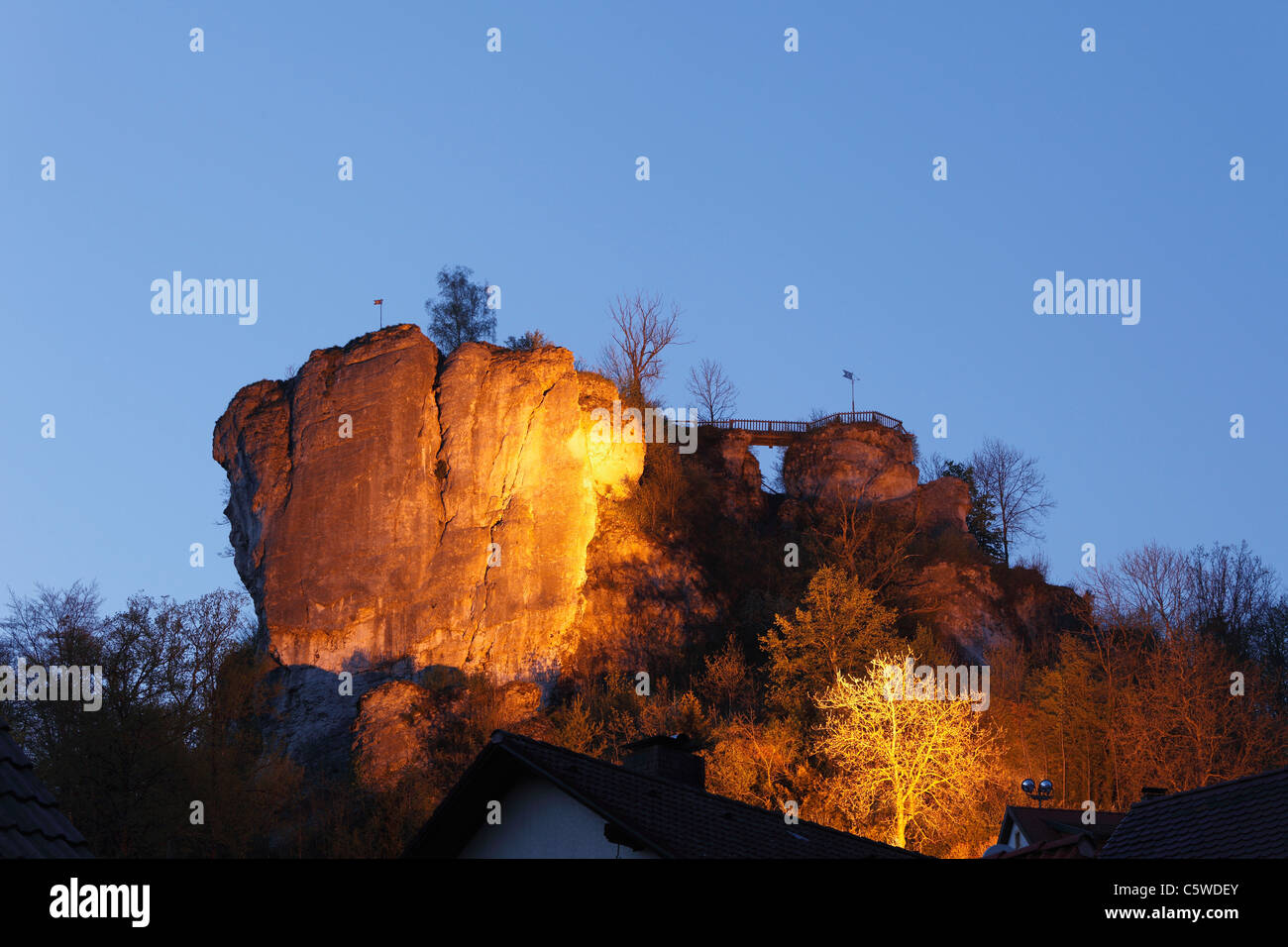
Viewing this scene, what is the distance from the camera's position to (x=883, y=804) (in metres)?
41.6

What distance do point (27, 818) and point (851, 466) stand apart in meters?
59.5

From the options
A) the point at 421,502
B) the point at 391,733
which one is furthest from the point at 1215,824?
the point at 421,502

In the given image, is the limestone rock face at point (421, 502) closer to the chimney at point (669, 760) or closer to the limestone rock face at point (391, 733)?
the limestone rock face at point (391, 733)

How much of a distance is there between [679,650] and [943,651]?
406 inches

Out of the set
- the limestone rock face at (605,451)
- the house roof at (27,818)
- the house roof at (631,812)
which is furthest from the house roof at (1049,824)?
the limestone rock face at (605,451)

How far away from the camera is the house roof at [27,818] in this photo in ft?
24.2

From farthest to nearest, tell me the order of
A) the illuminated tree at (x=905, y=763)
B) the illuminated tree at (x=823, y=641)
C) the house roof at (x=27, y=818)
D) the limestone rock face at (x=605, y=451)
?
1. the limestone rock face at (x=605, y=451)
2. the illuminated tree at (x=823, y=641)
3. the illuminated tree at (x=905, y=763)
4. the house roof at (x=27, y=818)

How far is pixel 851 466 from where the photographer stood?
Answer: 65.7m

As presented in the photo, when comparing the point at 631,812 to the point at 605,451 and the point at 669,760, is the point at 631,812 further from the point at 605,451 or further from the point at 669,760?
the point at 605,451

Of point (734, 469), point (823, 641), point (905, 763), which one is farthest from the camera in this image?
point (734, 469)

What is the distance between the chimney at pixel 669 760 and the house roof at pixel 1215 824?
625 centimetres

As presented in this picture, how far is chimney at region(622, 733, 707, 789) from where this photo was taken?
2145 centimetres

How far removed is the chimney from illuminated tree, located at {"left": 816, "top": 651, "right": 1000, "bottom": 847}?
19870mm
